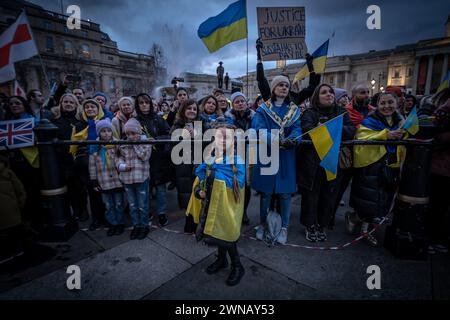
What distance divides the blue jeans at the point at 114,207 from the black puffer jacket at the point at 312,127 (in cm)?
279

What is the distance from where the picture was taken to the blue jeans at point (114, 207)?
3.48 metres

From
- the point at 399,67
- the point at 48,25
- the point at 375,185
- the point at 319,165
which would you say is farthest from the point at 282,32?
the point at 399,67

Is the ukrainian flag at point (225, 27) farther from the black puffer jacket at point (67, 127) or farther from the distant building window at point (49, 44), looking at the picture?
the distant building window at point (49, 44)

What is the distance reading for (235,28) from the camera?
417 cm

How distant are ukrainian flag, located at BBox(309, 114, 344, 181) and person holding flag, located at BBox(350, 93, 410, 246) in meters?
0.66

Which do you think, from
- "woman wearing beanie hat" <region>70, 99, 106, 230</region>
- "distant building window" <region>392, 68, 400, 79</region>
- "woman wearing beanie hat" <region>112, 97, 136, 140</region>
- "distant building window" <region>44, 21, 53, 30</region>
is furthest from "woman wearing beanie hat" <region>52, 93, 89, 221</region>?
"distant building window" <region>392, 68, 400, 79</region>

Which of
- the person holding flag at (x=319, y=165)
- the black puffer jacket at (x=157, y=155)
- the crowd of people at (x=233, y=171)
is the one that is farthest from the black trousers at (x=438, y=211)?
the black puffer jacket at (x=157, y=155)

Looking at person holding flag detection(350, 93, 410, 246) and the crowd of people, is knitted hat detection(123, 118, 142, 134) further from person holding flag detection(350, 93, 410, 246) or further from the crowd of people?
person holding flag detection(350, 93, 410, 246)

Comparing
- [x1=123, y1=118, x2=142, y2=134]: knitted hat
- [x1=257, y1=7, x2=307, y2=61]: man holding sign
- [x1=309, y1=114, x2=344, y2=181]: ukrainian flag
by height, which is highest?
[x1=257, y1=7, x2=307, y2=61]: man holding sign

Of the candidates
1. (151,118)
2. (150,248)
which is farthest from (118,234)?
(151,118)

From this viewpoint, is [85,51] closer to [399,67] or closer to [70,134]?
[70,134]

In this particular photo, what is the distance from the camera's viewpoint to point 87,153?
3625 millimetres

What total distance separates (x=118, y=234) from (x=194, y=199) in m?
1.57

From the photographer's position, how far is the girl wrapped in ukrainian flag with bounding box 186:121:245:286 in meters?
2.34
